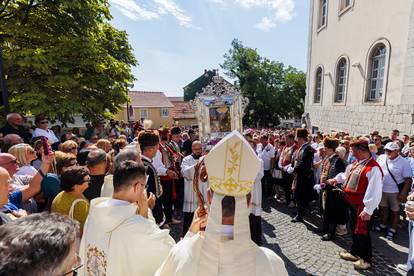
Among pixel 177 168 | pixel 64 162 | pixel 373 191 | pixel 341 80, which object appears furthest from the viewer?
pixel 341 80

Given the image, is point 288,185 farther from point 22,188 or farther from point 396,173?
point 22,188

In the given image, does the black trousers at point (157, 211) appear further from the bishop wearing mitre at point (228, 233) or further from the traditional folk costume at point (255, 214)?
the bishop wearing mitre at point (228, 233)

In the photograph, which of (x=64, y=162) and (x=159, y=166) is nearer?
(x=64, y=162)

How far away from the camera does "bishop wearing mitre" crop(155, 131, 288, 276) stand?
142 centimetres

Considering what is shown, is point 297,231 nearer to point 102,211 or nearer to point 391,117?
point 102,211

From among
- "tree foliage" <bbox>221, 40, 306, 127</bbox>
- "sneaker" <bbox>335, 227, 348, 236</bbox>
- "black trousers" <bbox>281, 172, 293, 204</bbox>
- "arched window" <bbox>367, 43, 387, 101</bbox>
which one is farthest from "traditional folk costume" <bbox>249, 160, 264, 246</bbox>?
"tree foliage" <bbox>221, 40, 306, 127</bbox>

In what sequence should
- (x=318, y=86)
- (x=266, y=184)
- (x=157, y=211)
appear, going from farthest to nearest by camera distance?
(x=318, y=86), (x=266, y=184), (x=157, y=211)

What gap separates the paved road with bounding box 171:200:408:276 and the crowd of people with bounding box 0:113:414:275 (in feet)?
0.65

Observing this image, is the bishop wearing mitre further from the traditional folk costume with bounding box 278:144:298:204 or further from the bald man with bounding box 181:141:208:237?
the traditional folk costume with bounding box 278:144:298:204

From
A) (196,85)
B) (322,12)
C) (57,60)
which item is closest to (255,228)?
(57,60)

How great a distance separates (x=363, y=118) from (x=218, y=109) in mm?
8810

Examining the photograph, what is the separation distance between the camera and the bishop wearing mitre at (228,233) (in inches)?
55.7

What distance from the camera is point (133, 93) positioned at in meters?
40.6

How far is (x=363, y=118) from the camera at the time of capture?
1233 centimetres
